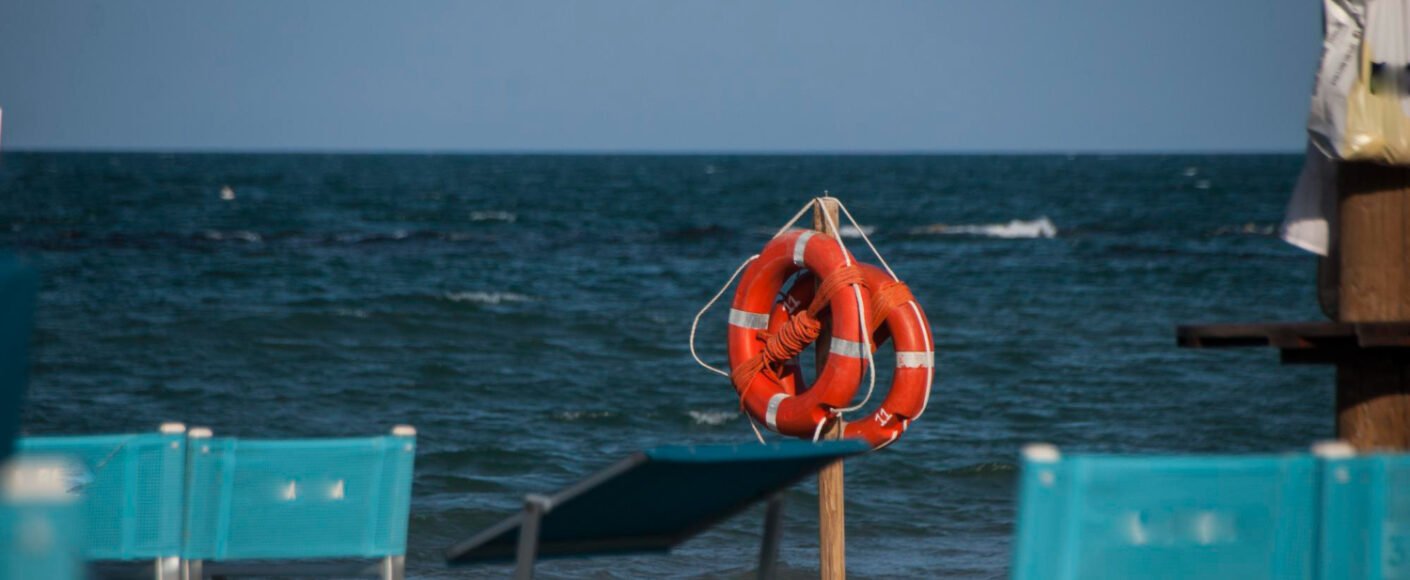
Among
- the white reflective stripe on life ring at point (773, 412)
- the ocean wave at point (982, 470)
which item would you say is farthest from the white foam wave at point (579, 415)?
the white reflective stripe on life ring at point (773, 412)

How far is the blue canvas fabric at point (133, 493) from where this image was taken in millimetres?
3158

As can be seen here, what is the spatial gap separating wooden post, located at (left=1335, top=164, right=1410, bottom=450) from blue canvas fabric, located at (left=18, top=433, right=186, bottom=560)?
265 centimetres

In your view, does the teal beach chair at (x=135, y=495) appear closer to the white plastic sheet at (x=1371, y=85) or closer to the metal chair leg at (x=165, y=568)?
the metal chair leg at (x=165, y=568)

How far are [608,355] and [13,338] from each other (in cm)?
1150

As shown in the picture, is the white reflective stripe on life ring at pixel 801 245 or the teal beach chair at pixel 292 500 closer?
the teal beach chair at pixel 292 500

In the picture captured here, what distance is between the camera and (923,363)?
4488mm

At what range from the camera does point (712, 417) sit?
10.3 meters

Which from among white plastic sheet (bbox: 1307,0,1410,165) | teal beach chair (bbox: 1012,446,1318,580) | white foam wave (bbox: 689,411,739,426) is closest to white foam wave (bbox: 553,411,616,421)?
white foam wave (bbox: 689,411,739,426)

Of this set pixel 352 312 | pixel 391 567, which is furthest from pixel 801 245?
pixel 352 312

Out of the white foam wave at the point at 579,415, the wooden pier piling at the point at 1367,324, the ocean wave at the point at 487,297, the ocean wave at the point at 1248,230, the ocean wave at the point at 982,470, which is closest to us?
the wooden pier piling at the point at 1367,324

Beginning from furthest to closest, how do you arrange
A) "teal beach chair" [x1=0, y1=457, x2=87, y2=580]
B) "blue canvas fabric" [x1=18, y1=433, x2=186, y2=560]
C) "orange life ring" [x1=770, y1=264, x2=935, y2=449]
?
"orange life ring" [x1=770, y1=264, x2=935, y2=449], "blue canvas fabric" [x1=18, y1=433, x2=186, y2=560], "teal beach chair" [x1=0, y1=457, x2=87, y2=580]

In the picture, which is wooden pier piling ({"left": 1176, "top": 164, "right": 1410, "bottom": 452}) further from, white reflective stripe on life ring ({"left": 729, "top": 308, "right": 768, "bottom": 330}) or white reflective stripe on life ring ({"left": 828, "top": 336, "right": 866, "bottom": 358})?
white reflective stripe on life ring ({"left": 729, "top": 308, "right": 768, "bottom": 330})

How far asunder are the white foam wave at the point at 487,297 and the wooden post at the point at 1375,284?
13.6 metres

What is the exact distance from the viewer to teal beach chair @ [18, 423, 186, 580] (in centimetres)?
316
